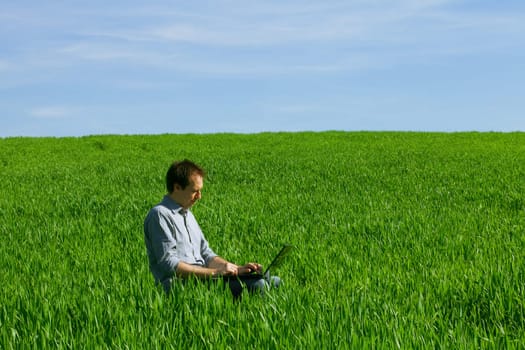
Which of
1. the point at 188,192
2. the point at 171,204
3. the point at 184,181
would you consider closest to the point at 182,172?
the point at 184,181

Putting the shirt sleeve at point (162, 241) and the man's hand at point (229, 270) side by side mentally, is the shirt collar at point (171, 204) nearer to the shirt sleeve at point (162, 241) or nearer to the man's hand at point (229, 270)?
the shirt sleeve at point (162, 241)

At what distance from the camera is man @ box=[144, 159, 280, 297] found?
19.4 ft

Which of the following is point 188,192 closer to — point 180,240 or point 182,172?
point 182,172

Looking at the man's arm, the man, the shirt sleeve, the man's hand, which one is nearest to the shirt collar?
the man

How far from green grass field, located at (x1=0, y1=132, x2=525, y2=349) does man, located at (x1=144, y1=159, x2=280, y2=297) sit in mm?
187

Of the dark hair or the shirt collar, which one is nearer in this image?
the dark hair

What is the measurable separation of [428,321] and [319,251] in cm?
369

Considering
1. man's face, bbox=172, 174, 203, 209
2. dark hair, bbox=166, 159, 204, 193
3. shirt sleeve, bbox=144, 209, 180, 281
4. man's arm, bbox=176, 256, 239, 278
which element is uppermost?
dark hair, bbox=166, 159, 204, 193

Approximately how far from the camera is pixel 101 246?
1083cm

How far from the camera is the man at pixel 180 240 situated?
5.92m

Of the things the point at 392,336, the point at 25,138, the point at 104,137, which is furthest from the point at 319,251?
the point at 25,138

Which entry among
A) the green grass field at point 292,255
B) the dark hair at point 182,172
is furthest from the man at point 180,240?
the green grass field at point 292,255

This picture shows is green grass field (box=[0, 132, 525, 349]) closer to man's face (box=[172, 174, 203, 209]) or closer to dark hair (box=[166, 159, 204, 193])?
man's face (box=[172, 174, 203, 209])

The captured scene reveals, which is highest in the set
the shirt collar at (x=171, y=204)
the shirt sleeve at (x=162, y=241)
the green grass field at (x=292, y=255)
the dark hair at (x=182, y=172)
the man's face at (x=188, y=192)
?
the dark hair at (x=182, y=172)
